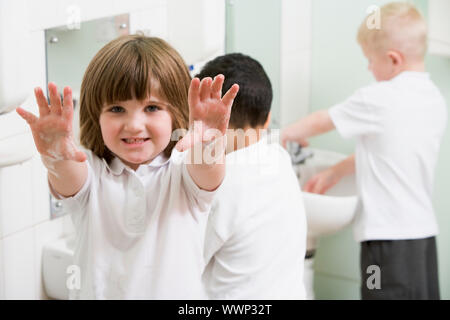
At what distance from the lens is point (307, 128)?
1000 millimetres

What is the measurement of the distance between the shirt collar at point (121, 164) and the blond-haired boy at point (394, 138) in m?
0.37

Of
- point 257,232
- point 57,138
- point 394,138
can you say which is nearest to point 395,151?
point 394,138

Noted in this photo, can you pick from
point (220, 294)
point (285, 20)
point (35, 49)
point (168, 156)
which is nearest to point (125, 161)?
point (168, 156)

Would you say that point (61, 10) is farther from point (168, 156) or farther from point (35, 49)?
point (168, 156)

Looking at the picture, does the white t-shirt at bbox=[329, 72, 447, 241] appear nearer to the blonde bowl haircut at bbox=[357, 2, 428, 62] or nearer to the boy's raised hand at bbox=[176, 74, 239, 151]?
the blonde bowl haircut at bbox=[357, 2, 428, 62]

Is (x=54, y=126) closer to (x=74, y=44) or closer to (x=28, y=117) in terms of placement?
(x=28, y=117)

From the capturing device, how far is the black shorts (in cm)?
106

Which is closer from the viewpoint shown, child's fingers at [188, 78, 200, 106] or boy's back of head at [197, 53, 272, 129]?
child's fingers at [188, 78, 200, 106]

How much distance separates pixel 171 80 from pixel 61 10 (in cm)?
14

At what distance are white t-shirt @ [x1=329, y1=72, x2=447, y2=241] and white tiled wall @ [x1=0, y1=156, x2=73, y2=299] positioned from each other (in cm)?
50

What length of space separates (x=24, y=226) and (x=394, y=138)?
22.8 inches

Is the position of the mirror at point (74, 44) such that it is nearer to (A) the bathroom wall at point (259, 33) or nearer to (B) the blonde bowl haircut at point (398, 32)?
(A) the bathroom wall at point (259, 33)

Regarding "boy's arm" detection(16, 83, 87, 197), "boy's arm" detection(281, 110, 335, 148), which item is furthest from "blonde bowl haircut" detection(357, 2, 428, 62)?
"boy's arm" detection(16, 83, 87, 197)

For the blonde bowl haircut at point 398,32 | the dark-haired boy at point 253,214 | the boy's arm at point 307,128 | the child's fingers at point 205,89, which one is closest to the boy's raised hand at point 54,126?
the child's fingers at point 205,89
